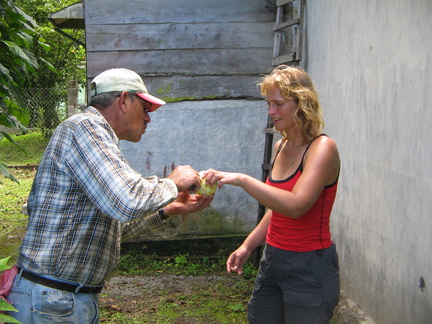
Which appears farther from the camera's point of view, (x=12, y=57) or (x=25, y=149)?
(x=25, y=149)

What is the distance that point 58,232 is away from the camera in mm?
2447

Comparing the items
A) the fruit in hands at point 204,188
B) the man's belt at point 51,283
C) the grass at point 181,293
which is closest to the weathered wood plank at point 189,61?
the grass at point 181,293

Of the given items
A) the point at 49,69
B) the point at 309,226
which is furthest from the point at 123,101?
the point at 49,69

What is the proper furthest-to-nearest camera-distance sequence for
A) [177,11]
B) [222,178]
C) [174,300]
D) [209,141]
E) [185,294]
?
[209,141] < [177,11] < [185,294] < [174,300] < [222,178]

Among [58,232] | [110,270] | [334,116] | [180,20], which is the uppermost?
[180,20]

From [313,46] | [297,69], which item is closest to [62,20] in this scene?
[313,46]

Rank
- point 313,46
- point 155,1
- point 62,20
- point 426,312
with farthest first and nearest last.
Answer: point 62,20 < point 155,1 < point 313,46 < point 426,312

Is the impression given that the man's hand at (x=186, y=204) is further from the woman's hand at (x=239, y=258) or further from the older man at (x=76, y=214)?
the older man at (x=76, y=214)

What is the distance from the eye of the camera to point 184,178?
8.80 ft

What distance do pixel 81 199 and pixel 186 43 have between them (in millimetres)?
4719

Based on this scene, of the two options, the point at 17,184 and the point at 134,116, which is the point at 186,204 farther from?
the point at 17,184

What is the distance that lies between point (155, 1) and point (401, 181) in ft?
13.9

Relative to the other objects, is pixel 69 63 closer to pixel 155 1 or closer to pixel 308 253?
pixel 155 1

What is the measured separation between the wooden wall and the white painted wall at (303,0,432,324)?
138 centimetres
